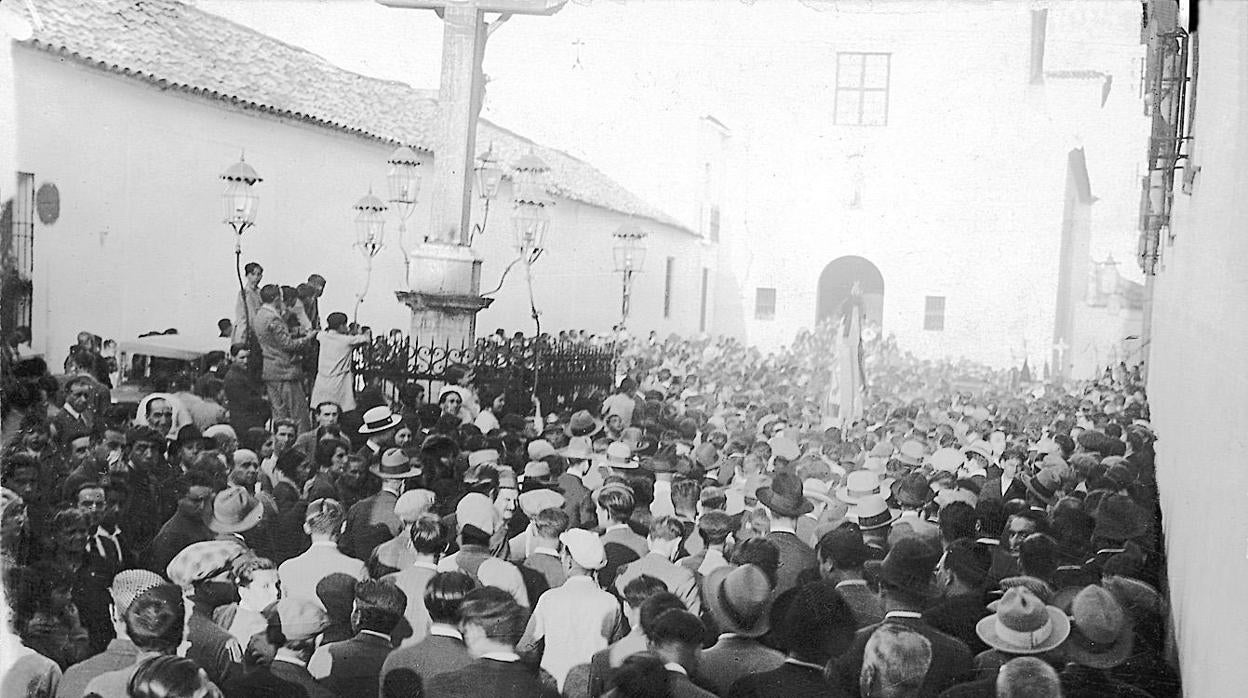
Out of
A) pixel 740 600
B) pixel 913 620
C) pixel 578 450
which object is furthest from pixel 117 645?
pixel 913 620

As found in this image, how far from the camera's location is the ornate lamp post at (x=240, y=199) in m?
5.82

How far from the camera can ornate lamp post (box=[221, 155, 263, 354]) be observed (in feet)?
19.1

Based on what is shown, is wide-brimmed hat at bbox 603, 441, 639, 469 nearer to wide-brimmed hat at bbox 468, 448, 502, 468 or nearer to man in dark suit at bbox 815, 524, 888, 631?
wide-brimmed hat at bbox 468, 448, 502, 468

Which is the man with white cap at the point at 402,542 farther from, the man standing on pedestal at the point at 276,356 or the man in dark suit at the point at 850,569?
the man in dark suit at the point at 850,569

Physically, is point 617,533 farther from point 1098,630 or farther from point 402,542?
point 1098,630

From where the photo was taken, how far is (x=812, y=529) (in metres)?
5.14

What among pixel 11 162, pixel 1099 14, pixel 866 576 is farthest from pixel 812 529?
pixel 11 162

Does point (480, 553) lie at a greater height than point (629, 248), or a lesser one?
lesser

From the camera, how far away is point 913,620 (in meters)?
4.88

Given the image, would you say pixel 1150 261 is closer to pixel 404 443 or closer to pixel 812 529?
pixel 812 529

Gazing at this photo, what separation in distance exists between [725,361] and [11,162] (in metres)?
3.25

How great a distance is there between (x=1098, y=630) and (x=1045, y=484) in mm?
591

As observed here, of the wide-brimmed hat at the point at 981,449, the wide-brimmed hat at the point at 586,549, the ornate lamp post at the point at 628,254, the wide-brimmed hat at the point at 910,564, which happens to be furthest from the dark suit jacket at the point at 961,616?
the ornate lamp post at the point at 628,254

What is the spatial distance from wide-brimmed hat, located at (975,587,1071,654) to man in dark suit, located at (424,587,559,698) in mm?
1682
